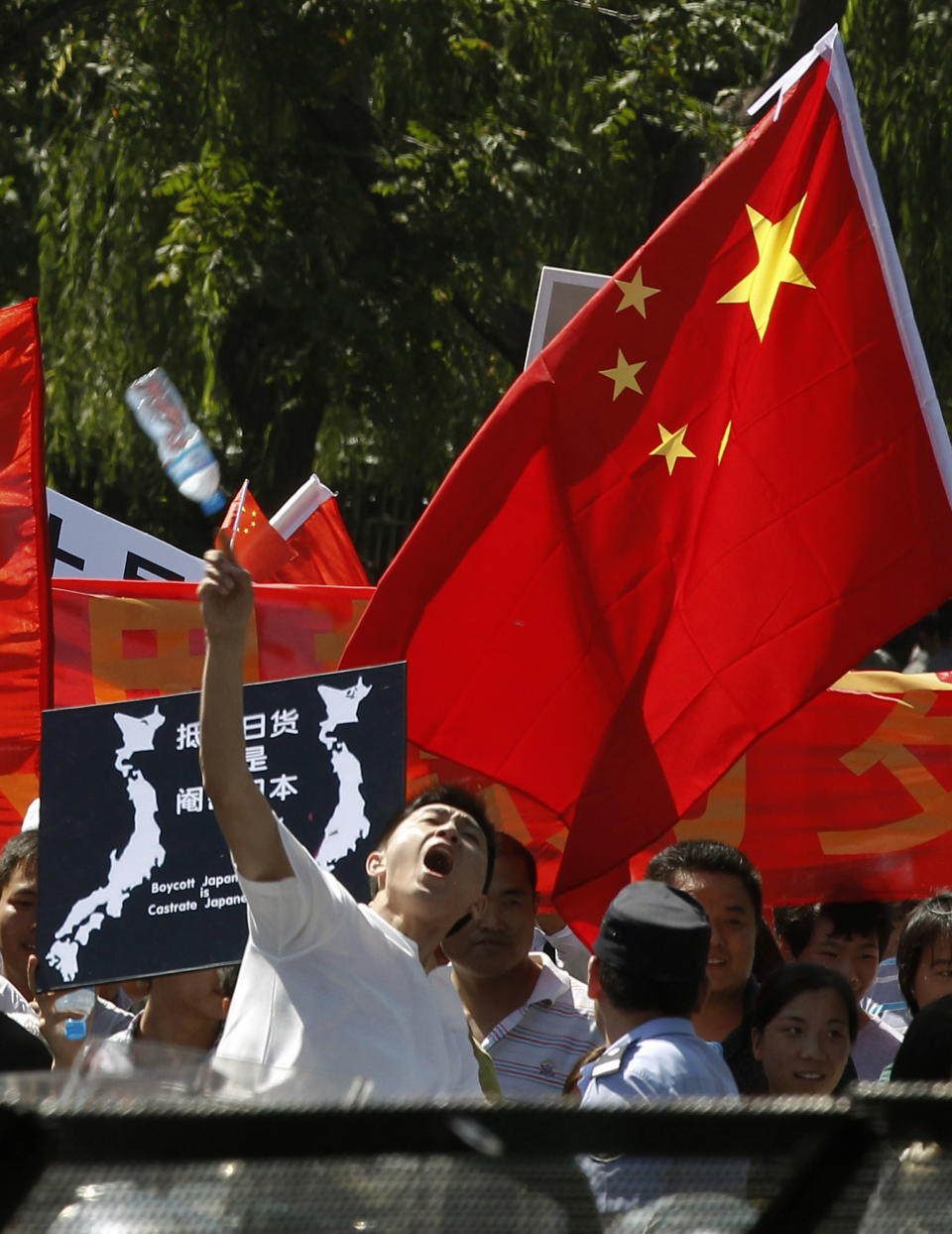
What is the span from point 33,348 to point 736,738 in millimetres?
2181

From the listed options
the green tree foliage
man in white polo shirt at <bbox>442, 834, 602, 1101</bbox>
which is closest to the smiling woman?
man in white polo shirt at <bbox>442, 834, 602, 1101</bbox>

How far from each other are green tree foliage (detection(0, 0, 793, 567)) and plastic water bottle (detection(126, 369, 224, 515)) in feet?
19.8

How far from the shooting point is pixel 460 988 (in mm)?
3834

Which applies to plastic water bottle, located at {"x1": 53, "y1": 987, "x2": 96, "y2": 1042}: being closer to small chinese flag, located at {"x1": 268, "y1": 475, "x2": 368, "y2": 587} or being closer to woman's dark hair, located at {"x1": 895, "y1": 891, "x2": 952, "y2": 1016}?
woman's dark hair, located at {"x1": 895, "y1": 891, "x2": 952, "y2": 1016}

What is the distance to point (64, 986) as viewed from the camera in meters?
3.29

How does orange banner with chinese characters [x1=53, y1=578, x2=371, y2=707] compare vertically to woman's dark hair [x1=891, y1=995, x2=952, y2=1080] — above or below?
above

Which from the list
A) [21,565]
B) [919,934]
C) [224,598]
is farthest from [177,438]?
[919,934]

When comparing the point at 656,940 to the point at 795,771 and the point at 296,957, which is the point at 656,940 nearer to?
the point at 296,957

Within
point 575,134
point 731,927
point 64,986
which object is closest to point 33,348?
point 64,986

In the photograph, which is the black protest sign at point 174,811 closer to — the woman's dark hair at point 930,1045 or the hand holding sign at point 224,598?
the hand holding sign at point 224,598

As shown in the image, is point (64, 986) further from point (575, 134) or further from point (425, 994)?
point (575, 134)

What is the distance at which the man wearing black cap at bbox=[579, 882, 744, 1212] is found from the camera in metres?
2.60

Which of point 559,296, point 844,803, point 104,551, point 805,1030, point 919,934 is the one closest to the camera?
point 805,1030

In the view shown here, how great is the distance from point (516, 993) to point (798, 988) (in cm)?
69
